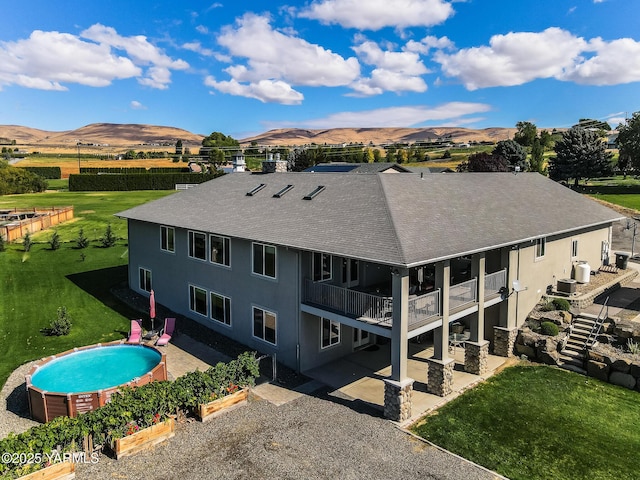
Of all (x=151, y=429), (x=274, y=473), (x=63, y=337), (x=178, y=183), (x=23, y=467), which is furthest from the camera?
(x=178, y=183)

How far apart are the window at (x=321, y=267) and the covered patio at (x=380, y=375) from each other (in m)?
3.31

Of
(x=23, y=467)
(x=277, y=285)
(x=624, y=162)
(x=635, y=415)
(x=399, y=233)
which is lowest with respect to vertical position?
(x=635, y=415)

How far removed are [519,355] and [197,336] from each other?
43.7 ft

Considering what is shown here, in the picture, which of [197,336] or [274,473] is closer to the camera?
[274,473]

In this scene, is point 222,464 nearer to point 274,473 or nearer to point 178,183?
point 274,473

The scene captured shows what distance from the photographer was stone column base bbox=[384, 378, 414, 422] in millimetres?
13211

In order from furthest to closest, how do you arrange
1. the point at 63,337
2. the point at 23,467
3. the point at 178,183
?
the point at 178,183 < the point at 63,337 < the point at 23,467

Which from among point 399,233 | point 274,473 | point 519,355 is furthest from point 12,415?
point 519,355

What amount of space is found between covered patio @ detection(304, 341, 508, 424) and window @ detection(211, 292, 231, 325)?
4.91 m

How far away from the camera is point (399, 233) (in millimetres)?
14289

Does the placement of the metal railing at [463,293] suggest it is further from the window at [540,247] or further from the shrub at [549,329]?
the window at [540,247]

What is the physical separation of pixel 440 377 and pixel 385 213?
562 cm

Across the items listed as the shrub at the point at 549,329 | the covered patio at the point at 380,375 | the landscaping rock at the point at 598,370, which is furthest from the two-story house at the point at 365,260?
the landscaping rock at the point at 598,370

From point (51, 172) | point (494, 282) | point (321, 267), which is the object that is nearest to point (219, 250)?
point (321, 267)
